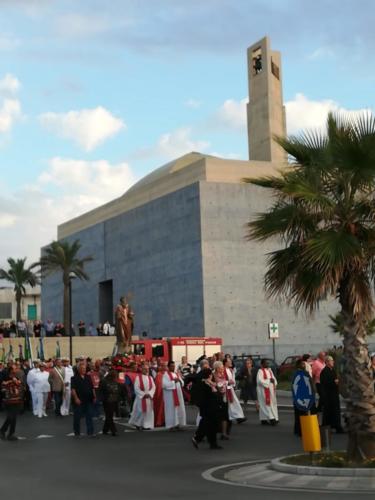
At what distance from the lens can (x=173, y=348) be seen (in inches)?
1538

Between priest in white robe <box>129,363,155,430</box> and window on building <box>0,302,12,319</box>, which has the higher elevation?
window on building <box>0,302,12,319</box>

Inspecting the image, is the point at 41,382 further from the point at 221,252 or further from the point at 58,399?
the point at 221,252

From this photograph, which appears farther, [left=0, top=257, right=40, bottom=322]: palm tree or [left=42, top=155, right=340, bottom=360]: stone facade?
[left=0, top=257, right=40, bottom=322]: palm tree

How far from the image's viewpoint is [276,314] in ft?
213

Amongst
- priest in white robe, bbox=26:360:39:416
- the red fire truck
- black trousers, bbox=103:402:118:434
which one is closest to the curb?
black trousers, bbox=103:402:118:434

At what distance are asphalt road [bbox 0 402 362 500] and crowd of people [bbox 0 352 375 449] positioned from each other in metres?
0.41

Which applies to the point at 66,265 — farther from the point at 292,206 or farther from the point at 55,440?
the point at 292,206

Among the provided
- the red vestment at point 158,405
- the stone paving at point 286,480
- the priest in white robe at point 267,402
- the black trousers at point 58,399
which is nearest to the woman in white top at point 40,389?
the black trousers at point 58,399

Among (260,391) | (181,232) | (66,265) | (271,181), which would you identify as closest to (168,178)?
(181,232)

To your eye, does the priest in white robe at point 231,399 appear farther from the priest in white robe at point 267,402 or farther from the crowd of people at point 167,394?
the priest in white robe at point 267,402

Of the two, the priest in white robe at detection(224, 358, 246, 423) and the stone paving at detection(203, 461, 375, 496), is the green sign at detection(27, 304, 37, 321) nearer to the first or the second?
the priest in white robe at detection(224, 358, 246, 423)

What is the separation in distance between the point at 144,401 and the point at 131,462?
20.8ft

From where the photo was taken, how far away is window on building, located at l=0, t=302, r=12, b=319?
112750 mm

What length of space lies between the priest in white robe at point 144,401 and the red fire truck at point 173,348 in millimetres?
17361
